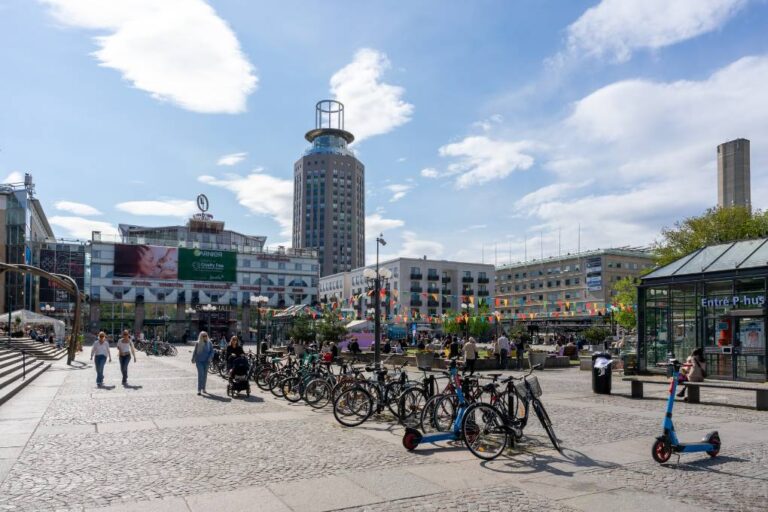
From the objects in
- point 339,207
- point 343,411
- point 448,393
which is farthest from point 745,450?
point 339,207

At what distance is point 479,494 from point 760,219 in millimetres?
51909

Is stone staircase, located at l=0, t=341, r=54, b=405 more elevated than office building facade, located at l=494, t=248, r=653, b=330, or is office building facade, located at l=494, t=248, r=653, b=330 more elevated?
office building facade, located at l=494, t=248, r=653, b=330

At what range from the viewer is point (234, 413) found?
13.1 meters

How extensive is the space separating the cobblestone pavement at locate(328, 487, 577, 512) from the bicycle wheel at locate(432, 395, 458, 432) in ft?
A: 10.4

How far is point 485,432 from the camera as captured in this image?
8.74 m

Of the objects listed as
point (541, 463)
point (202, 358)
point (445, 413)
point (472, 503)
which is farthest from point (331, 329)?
point (472, 503)

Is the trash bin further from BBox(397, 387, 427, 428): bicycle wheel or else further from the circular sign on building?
the circular sign on building

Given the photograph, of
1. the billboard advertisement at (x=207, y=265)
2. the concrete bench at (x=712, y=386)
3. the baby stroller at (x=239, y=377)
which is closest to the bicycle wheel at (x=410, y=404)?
the baby stroller at (x=239, y=377)

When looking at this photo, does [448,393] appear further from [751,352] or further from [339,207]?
[339,207]

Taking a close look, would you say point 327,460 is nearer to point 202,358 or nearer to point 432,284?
point 202,358

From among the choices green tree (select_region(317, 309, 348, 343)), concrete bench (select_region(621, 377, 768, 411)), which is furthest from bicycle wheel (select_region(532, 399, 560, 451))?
green tree (select_region(317, 309, 348, 343))

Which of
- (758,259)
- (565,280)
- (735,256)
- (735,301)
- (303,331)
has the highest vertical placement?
(565,280)

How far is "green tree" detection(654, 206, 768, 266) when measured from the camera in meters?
48.8

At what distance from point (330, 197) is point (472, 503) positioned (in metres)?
167
